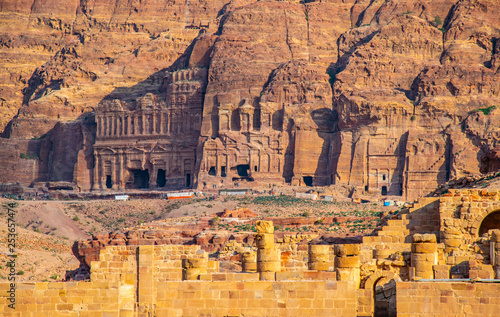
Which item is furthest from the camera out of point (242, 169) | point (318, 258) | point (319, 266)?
point (242, 169)

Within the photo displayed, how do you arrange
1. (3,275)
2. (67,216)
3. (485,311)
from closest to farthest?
(485,311), (3,275), (67,216)

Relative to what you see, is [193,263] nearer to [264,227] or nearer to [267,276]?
[267,276]

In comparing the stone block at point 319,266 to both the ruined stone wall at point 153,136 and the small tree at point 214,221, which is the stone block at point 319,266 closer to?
the small tree at point 214,221

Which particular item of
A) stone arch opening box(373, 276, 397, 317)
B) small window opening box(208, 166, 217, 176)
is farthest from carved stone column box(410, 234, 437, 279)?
small window opening box(208, 166, 217, 176)

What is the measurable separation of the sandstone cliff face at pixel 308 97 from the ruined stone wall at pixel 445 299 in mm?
71488

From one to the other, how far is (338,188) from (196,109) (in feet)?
75.2

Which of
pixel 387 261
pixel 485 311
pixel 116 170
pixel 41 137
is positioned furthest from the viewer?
pixel 41 137

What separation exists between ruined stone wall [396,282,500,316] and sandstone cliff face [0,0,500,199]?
2814 inches

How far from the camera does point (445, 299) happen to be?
14180mm

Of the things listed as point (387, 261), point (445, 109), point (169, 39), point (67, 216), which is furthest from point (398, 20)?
point (387, 261)

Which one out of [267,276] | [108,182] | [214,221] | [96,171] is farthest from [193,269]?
[108,182]

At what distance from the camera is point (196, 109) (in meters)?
104

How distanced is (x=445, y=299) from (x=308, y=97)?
272 feet

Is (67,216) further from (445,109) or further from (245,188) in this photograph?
(445,109)
